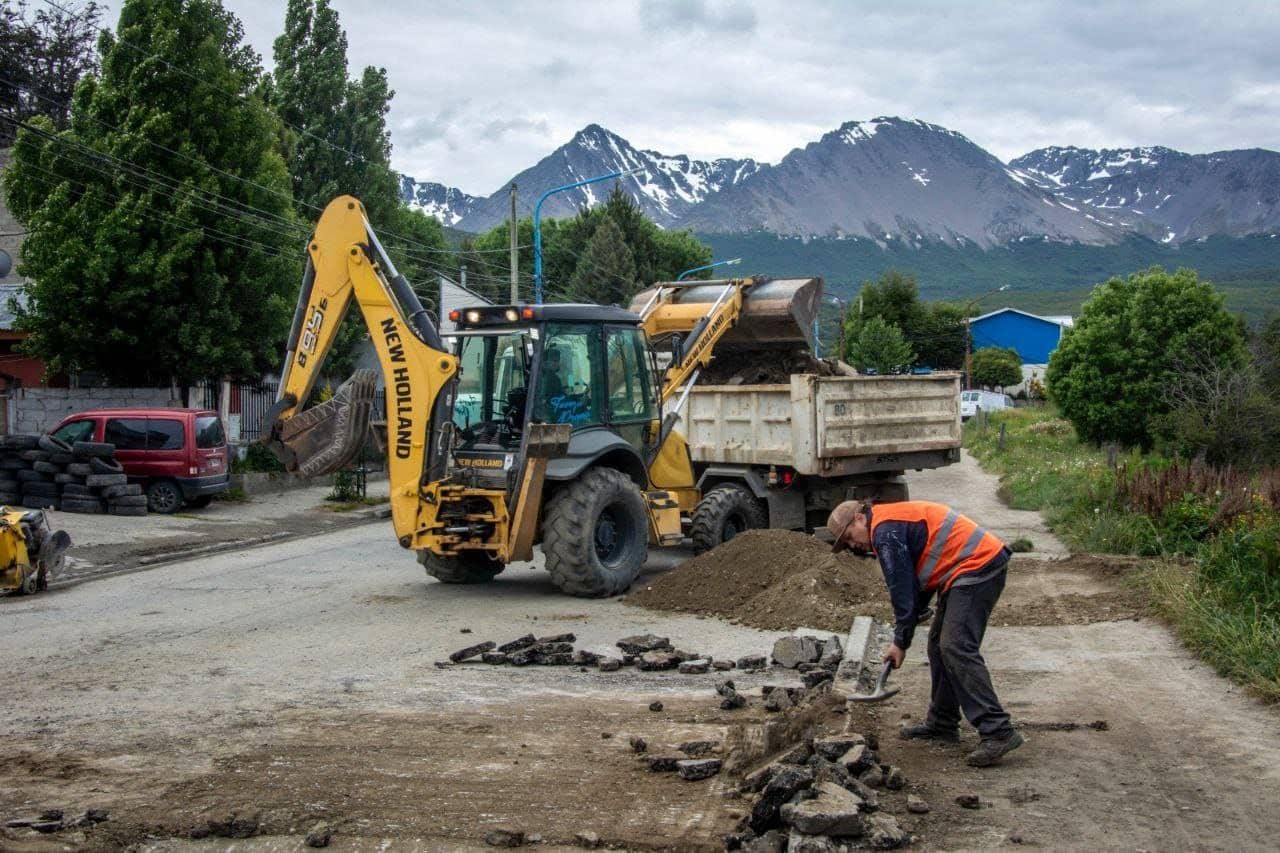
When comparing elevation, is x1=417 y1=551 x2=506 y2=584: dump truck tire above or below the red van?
below

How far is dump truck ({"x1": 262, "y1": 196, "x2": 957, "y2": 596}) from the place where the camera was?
12141 millimetres

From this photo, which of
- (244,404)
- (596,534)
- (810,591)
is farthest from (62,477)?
(810,591)

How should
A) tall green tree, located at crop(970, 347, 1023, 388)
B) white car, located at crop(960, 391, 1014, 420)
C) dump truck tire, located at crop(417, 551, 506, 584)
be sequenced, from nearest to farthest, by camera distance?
dump truck tire, located at crop(417, 551, 506, 584), white car, located at crop(960, 391, 1014, 420), tall green tree, located at crop(970, 347, 1023, 388)

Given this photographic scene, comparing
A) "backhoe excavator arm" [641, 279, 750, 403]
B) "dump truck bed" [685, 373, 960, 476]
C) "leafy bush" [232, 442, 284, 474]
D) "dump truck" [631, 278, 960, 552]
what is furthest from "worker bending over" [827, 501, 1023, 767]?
"leafy bush" [232, 442, 284, 474]

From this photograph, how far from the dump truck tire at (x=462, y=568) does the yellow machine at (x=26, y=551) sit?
12.6 ft

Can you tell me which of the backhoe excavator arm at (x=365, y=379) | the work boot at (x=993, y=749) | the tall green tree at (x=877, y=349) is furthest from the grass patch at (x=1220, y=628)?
the tall green tree at (x=877, y=349)

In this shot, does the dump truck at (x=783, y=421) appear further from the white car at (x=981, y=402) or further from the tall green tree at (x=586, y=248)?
the white car at (x=981, y=402)

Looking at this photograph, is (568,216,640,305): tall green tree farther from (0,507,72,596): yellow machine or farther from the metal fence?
(0,507,72,596): yellow machine

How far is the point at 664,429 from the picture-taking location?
46.9ft

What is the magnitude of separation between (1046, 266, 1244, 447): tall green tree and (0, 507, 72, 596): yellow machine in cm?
2404

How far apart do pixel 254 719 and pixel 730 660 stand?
3543mm

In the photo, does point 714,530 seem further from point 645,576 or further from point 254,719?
point 254,719

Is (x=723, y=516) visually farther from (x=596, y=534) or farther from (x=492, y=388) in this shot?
(x=492, y=388)

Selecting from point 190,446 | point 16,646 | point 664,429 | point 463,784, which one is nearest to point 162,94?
point 190,446
